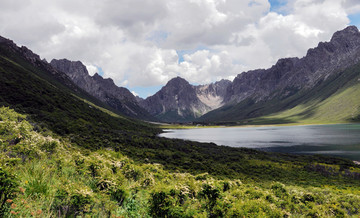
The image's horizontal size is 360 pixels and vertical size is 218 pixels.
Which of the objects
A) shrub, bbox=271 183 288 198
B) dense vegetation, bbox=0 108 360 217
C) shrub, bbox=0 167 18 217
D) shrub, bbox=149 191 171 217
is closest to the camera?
shrub, bbox=0 167 18 217

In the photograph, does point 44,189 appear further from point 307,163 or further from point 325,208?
point 307,163

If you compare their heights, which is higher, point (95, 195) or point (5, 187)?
point (5, 187)

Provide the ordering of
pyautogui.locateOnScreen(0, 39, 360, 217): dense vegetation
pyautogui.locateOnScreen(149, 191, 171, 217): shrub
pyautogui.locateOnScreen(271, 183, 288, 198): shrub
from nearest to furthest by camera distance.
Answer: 1. pyautogui.locateOnScreen(0, 39, 360, 217): dense vegetation
2. pyautogui.locateOnScreen(149, 191, 171, 217): shrub
3. pyautogui.locateOnScreen(271, 183, 288, 198): shrub

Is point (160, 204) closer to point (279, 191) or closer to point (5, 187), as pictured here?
point (5, 187)

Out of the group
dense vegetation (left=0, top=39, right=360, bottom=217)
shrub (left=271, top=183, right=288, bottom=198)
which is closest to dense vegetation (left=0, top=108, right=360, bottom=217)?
dense vegetation (left=0, top=39, right=360, bottom=217)

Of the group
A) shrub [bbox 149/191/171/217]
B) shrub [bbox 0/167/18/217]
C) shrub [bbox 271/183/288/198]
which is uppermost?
shrub [bbox 0/167/18/217]

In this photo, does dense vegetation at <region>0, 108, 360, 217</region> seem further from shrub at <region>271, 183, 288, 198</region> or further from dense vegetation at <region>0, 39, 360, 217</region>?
shrub at <region>271, 183, 288, 198</region>

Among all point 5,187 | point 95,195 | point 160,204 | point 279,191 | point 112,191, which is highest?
point 5,187

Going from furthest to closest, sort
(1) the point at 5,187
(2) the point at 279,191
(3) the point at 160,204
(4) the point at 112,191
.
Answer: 1. (2) the point at 279,191
2. (4) the point at 112,191
3. (3) the point at 160,204
4. (1) the point at 5,187

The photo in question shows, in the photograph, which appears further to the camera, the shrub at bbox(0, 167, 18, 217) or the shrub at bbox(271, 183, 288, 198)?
the shrub at bbox(271, 183, 288, 198)

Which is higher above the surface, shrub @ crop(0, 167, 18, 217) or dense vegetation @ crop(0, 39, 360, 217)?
shrub @ crop(0, 167, 18, 217)

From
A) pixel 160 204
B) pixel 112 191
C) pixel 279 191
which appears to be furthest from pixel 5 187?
pixel 279 191

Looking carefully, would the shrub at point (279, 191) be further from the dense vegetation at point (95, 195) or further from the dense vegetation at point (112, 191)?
the dense vegetation at point (95, 195)

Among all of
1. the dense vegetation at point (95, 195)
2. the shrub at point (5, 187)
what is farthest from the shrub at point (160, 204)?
the shrub at point (5, 187)
